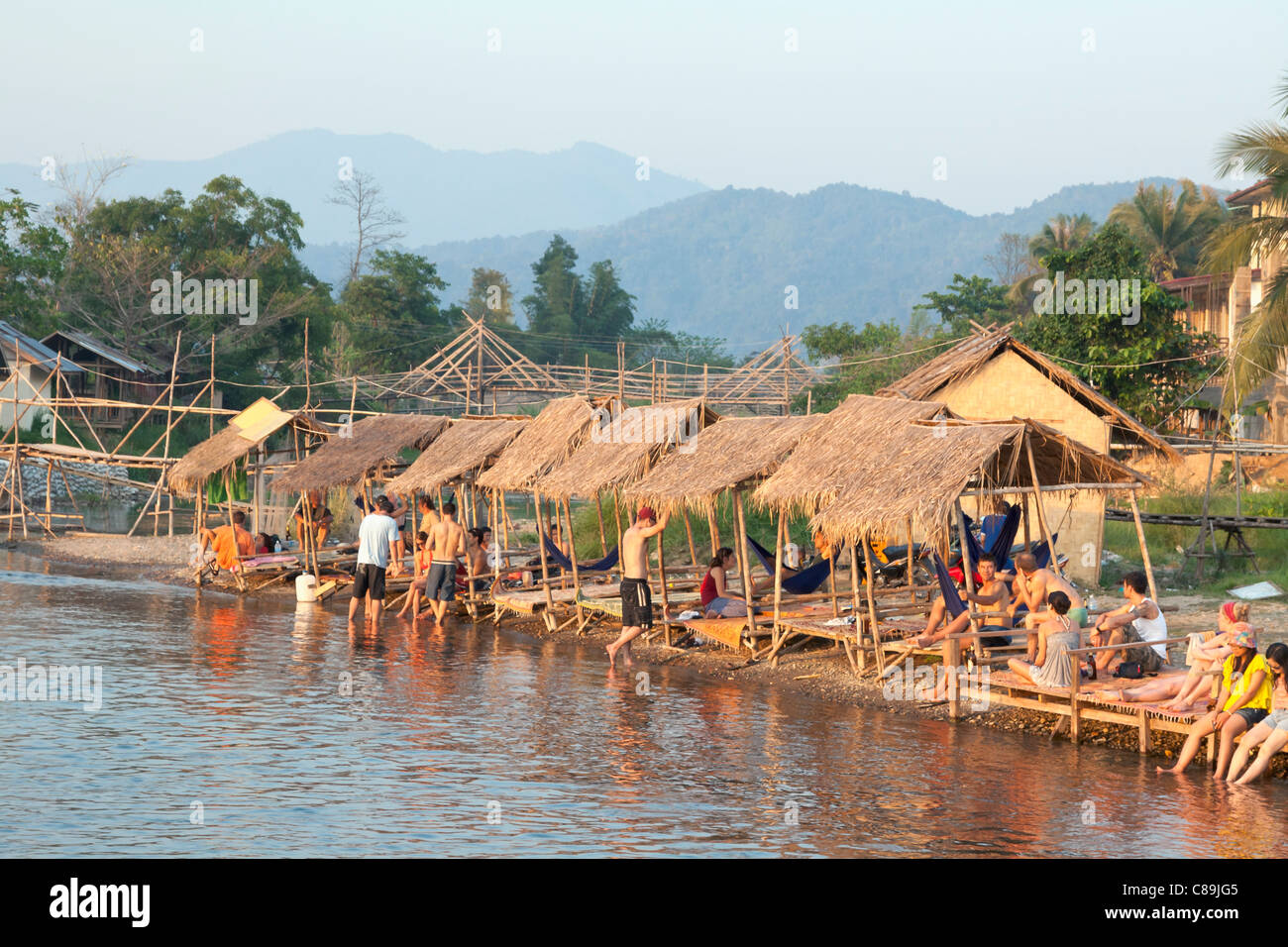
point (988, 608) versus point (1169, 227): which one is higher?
point (1169, 227)

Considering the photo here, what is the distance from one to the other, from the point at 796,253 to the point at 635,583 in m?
158

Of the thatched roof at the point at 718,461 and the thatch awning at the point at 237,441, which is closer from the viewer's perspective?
the thatched roof at the point at 718,461

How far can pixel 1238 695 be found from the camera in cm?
894

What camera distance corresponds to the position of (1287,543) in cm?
2042

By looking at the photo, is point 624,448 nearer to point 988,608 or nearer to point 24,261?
point 988,608

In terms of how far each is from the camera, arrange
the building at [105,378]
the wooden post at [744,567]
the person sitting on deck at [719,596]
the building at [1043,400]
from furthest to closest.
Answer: the building at [105,378] < the building at [1043,400] < the person sitting on deck at [719,596] < the wooden post at [744,567]

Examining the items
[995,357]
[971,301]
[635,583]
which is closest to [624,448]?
[635,583]

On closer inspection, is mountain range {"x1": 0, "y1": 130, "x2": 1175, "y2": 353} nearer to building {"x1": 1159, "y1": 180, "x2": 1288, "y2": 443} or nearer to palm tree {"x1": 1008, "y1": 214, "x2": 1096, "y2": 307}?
palm tree {"x1": 1008, "y1": 214, "x2": 1096, "y2": 307}

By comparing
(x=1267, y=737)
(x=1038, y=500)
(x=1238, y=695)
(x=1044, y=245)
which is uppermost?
(x=1044, y=245)

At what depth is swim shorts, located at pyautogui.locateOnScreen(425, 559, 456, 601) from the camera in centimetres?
1652

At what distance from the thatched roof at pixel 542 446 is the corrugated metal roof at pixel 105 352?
2291cm

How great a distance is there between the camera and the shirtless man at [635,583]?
13.3 meters

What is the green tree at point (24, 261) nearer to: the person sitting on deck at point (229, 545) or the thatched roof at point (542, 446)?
the person sitting on deck at point (229, 545)

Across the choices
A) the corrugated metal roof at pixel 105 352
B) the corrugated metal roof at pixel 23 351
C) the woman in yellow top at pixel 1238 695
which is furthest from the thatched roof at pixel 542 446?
the corrugated metal roof at pixel 105 352
